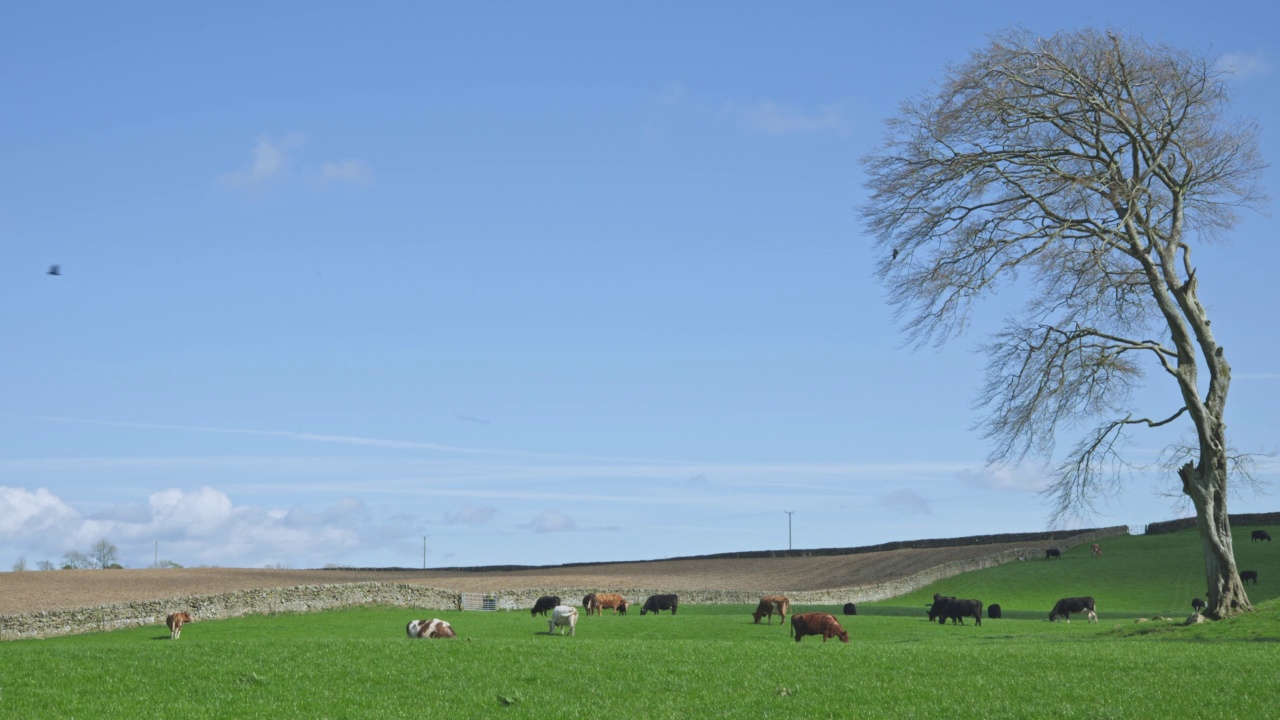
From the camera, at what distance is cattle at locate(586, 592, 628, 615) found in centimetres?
4128

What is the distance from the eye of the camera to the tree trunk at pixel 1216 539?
30.3 meters

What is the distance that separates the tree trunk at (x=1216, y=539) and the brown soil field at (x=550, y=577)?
93.9ft

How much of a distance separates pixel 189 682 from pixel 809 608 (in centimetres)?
3082

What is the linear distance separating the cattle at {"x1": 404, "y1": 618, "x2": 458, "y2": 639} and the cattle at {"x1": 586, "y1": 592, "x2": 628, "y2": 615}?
12.0 meters

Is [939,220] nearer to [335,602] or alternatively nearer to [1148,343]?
[1148,343]

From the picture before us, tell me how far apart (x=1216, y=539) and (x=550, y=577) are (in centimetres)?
5188

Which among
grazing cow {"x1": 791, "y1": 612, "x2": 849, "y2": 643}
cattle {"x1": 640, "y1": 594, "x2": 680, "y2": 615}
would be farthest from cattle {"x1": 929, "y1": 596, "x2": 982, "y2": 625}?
cattle {"x1": 640, "y1": 594, "x2": 680, "y2": 615}

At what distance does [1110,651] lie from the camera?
2336cm

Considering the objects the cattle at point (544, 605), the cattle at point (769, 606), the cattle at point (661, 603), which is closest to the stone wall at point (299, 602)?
the cattle at point (661, 603)

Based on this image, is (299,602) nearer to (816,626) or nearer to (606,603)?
(606,603)

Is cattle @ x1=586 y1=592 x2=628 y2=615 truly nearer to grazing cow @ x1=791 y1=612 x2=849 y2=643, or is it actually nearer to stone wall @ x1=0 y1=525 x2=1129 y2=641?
stone wall @ x1=0 y1=525 x2=1129 y2=641

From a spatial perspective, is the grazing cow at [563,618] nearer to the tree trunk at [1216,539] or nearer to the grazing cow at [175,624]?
the grazing cow at [175,624]

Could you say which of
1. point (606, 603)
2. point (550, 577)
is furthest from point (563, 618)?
point (550, 577)

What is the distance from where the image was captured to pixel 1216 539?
30750 millimetres
